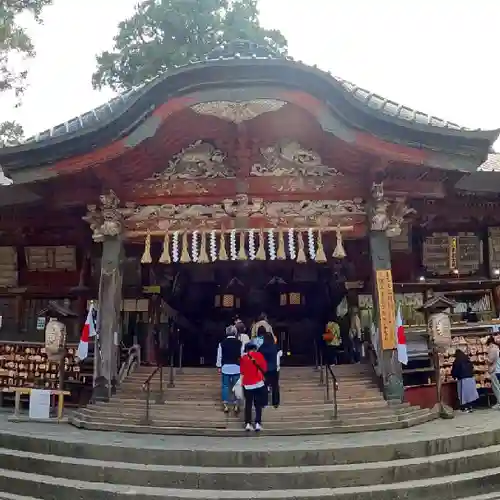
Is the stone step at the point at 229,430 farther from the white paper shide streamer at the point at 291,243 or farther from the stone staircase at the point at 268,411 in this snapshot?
the white paper shide streamer at the point at 291,243

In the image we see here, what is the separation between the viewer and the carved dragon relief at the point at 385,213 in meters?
9.41

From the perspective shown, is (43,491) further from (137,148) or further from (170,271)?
(170,271)

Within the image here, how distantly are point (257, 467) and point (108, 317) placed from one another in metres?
4.10

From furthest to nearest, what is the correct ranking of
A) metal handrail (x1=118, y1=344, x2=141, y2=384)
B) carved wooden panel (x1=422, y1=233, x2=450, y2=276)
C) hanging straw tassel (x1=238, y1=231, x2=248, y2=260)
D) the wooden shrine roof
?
carved wooden panel (x1=422, y1=233, x2=450, y2=276), metal handrail (x1=118, y1=344, x2=141, y2=384), hanging straw tassel (x1=238, y1=231, x2=248, y2=260), the wooden shrine roof

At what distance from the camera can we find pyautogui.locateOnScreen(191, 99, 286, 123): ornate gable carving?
8.77 meters

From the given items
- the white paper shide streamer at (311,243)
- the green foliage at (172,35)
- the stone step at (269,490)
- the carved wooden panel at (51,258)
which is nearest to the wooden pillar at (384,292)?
the white paper shide streamer at (311,243)

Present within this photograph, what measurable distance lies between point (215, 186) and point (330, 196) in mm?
2188

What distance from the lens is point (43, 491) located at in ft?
21.7

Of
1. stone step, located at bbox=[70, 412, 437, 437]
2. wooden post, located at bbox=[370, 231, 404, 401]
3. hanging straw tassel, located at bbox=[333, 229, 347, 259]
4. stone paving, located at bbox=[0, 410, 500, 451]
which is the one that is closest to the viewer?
stone paving, located at bbox=[0, 410, 500, 451]

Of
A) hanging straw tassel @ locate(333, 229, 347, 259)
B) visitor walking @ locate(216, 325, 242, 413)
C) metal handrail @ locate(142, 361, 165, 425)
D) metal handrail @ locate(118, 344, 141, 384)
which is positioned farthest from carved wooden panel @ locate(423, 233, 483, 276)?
metal handrail @ locate(118, 344, 141, 384)

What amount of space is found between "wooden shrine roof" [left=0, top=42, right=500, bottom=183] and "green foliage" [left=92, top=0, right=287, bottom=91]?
58.0ft

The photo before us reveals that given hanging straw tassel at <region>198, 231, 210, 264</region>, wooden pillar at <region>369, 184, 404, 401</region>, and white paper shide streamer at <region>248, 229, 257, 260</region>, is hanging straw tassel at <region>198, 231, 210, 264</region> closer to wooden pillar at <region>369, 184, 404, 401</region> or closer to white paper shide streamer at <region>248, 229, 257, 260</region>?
white paper shide streamer at <region>248, 229, 257, 260</region>

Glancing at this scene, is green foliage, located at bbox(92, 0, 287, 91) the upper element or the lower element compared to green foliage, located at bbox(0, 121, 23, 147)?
upper

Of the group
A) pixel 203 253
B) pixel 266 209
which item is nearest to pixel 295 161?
pixel 266 209
